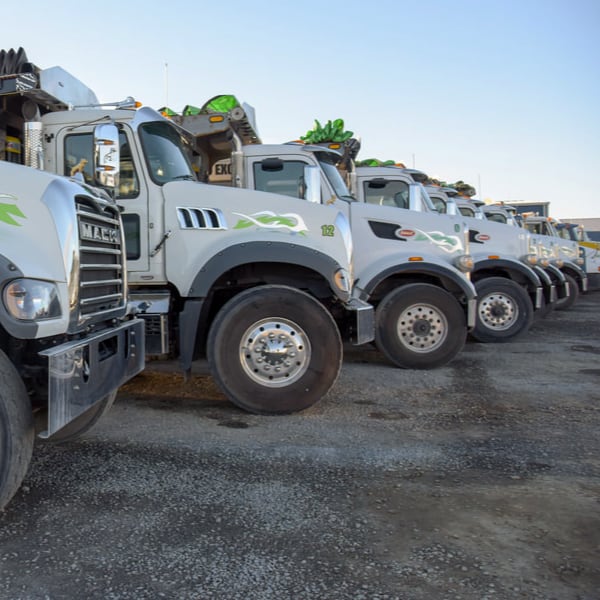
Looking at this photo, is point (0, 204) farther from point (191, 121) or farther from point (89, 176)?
point (191, 121)

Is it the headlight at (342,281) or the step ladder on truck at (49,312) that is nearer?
the step ladder on truck at (49,312)

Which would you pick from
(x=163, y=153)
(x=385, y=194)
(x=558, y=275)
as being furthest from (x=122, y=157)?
(x=558, y=275)

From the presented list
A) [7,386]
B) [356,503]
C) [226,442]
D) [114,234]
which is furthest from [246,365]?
[7,386]

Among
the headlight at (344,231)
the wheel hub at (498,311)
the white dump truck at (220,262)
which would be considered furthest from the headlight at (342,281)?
the wheel hub at (498,311)

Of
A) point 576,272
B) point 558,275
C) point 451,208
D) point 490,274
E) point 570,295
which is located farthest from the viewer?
point 576,272

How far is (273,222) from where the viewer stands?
5137 mm

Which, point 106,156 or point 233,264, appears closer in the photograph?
point 106,156

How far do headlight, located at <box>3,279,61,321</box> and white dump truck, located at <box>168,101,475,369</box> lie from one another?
375 centimetres

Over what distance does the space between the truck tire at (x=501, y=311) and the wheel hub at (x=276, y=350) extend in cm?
536

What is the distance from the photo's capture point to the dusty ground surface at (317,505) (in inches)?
95.0

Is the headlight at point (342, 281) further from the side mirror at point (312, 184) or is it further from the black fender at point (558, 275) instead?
the black fender at point (558, 275)

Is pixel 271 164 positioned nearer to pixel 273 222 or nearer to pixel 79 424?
pixel 273 222

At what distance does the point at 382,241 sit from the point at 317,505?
476 cm

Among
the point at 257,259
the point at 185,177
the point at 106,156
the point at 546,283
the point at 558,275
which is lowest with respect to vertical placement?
the point at 546,283
